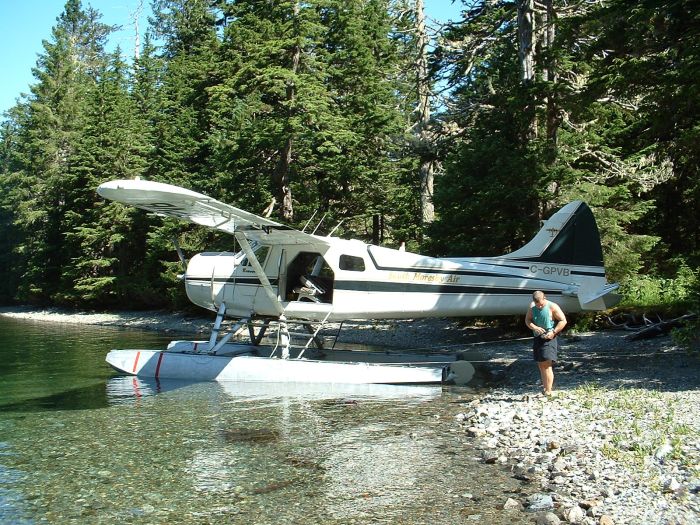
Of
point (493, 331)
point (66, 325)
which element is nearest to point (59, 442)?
point (493, 331)

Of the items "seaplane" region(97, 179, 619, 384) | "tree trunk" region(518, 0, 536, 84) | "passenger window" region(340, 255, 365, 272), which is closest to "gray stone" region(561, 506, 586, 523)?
"seaplane" region(97, 179, 619, 384)

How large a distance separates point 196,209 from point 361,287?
3309 mm

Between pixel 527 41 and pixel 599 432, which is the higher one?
pixel 527 41

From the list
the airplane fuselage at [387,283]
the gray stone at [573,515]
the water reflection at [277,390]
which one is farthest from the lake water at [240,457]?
the airplane fuselage at [387,283]

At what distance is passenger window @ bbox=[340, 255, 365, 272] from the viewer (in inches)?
491

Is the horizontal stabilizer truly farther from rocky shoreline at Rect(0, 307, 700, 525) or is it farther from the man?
the man

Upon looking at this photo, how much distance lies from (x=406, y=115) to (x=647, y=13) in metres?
23.5

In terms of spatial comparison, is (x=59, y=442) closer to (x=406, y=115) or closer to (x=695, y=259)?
(x=695, y=259)

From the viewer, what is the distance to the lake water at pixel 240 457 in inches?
233

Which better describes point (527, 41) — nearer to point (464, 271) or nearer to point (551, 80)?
point (551, 80)

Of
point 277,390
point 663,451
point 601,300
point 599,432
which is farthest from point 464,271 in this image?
point 663,451

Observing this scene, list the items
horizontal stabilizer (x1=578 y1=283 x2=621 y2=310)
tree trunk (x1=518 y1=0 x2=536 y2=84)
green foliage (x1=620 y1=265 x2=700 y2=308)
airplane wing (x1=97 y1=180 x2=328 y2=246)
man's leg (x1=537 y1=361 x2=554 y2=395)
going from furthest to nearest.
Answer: tree trunk (x1=518 y1=0 x2=536 y2=84), green foliage (x1=620 y1=265 x2=700 y2=308), horizontal stabilizer (x1=578 y1=283 x2=621 y2=310), airplane wing (x1=97 y1=180 x2=328 y2=246), man's leg (x1=537 y1=361 x2=554 y2=395)

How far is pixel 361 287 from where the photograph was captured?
40.7ft

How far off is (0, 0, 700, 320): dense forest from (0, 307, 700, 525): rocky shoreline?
296cm
